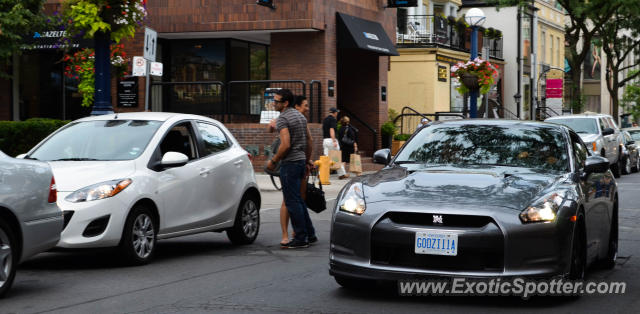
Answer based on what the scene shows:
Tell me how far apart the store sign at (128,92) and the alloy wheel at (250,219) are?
16.3 m

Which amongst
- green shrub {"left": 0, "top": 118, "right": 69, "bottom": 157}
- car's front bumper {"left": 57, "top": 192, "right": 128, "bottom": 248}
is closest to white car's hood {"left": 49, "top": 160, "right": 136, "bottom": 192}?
car's front bumper {"left": 57, "top": 192, "right": 128, "bottom": 248}

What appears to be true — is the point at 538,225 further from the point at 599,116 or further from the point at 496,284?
the point at 599,116

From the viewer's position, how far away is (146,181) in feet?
31.9

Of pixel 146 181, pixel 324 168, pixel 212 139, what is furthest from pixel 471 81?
pixel 146 181

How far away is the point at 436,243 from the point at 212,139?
491 cm

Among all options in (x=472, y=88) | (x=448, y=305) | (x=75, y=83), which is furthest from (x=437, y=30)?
(x=448, y=305)

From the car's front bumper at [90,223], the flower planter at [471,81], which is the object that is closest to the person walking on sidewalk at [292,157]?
the car's front bumper at [90,223]

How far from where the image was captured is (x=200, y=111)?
93.6 ft

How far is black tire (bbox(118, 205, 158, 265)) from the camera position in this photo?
370 inches

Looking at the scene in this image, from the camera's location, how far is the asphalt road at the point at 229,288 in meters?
7.18

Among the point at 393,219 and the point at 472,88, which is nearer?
the point at 393,219

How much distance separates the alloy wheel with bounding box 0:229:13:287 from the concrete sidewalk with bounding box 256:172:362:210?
9.63 metres

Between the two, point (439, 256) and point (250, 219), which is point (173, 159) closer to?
point (250, 219)

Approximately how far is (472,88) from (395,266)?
20.5m
